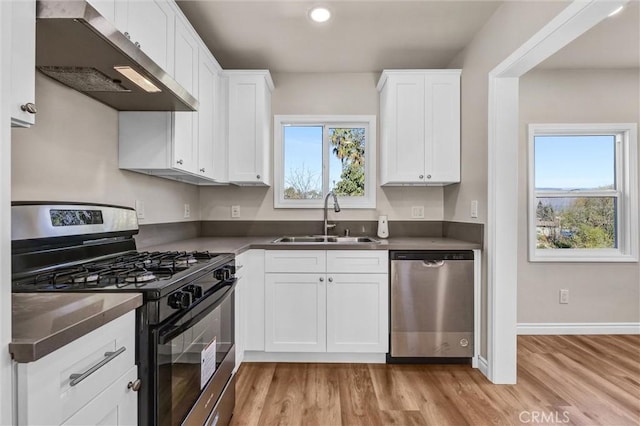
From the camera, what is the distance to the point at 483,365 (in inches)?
90.0

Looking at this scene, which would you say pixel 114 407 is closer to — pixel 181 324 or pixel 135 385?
pixel 135 385

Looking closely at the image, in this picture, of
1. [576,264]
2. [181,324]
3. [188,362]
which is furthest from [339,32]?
[576,264]

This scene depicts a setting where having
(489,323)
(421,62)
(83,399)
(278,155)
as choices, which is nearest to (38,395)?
(83,399)

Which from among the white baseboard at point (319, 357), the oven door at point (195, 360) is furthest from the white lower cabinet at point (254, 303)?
the oven door at point (195, 360)

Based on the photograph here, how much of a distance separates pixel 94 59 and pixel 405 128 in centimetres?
218

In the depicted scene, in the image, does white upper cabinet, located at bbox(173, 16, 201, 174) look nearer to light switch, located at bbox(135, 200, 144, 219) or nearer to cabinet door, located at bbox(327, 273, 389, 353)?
light switch, located at bbox(135, 200, 144, 219)

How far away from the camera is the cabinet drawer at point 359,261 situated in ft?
7.81

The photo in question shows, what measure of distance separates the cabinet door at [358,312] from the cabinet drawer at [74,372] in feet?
5.27

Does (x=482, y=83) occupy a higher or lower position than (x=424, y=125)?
higher

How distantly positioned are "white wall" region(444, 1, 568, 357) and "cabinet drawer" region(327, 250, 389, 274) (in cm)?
73

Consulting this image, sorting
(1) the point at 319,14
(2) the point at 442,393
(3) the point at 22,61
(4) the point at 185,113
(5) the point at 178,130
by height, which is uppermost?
(1) the point at 319,14

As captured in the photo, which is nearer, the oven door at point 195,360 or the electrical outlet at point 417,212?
the oven door at point 195,360

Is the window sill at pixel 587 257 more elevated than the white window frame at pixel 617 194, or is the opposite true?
the white window frame at pixel 617 194

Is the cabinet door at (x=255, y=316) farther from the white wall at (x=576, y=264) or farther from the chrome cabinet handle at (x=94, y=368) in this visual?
the white wall at (x=576, y=264)
